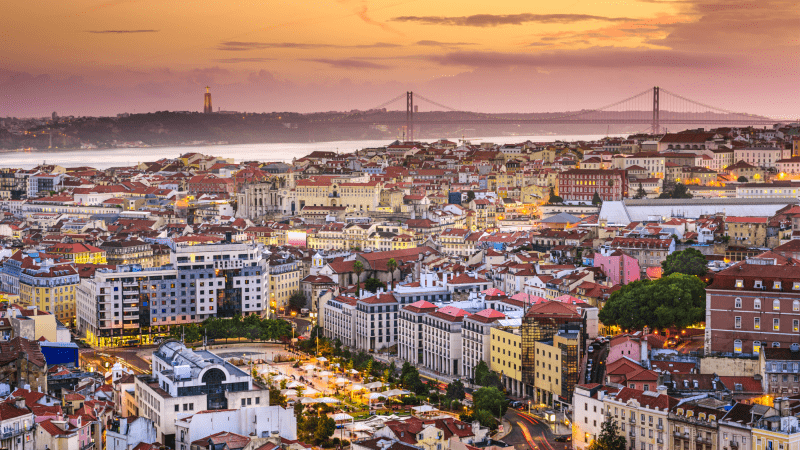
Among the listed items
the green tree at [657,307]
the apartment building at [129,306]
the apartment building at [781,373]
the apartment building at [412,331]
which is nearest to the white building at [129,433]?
the apartment building at [412,331]

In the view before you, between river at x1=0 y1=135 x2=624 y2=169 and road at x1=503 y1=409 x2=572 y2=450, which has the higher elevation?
river at x1=0 y1=135 x2=624 y2=169

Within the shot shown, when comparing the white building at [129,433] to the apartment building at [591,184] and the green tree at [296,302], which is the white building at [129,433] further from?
the apartment building at [591,184]

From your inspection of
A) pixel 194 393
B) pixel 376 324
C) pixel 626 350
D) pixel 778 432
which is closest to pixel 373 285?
pixel 376 324

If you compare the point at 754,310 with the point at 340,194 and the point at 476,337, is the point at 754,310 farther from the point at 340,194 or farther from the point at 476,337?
the point at 340,194

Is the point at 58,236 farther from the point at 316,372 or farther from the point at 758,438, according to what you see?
the point at 758,438

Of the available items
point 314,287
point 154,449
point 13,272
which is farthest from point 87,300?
point 154,449

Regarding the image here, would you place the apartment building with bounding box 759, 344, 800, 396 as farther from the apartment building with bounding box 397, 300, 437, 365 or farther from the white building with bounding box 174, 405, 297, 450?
the apartment building with bounding box 397, 300, 437, 365

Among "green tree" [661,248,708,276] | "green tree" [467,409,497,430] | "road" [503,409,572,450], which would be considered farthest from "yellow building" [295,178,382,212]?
"green tree" [467,409,497,430]
